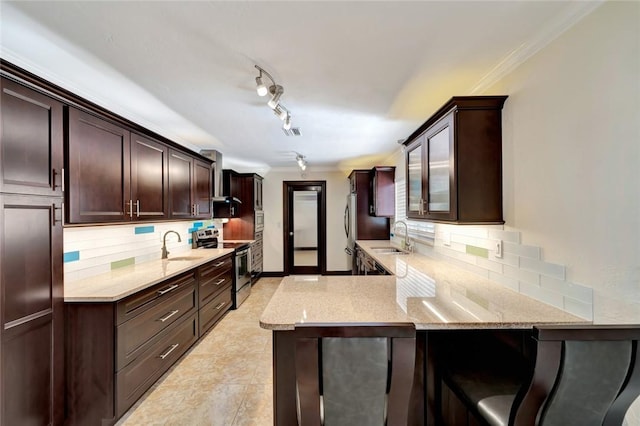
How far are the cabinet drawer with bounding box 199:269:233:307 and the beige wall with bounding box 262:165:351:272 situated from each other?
215 cm

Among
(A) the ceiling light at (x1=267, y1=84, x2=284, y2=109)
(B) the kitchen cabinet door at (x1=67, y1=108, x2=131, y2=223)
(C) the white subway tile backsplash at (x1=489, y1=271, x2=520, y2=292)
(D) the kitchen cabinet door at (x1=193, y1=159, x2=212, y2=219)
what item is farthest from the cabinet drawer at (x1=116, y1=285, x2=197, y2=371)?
(C) the white subway tile backsplash at (x1=489, y1=271, x2=520, y2=292)

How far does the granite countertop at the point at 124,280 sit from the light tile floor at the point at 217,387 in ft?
3.03

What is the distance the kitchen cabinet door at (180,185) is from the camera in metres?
2.94

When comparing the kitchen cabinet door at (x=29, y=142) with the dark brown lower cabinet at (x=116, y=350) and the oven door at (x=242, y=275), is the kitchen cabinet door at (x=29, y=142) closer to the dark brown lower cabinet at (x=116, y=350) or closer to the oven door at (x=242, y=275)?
the dark brown lower cabinet at (x=116, y=350)

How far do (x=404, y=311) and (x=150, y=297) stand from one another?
1.94 metres

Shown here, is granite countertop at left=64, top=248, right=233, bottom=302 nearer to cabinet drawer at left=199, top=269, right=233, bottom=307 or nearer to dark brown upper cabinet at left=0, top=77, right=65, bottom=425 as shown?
dark brown upper cabinet at left=0, top=77, right=65, bottom=425

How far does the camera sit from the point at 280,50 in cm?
163

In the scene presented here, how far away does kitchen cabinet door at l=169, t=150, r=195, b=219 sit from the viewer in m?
2.94

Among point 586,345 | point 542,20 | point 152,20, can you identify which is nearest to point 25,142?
point 152,20

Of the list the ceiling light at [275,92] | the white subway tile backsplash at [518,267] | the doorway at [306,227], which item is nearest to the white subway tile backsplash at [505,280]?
the white subway tile backsplash at [518,267]

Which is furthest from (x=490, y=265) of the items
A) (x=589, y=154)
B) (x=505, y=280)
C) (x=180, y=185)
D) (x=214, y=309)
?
(x=180, y=185)

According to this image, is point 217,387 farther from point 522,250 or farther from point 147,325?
point 522,250

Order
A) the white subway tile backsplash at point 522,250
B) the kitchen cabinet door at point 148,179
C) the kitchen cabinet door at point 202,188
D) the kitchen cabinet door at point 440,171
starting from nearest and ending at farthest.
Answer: the white subway tile backsplash at point 522,250 → the kitchen cabinet door at point 440,171 → the kitchen cabinet door at point 148,179 → the kitchen cabinet door at point 202,188

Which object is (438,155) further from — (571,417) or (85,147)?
(85,147)
